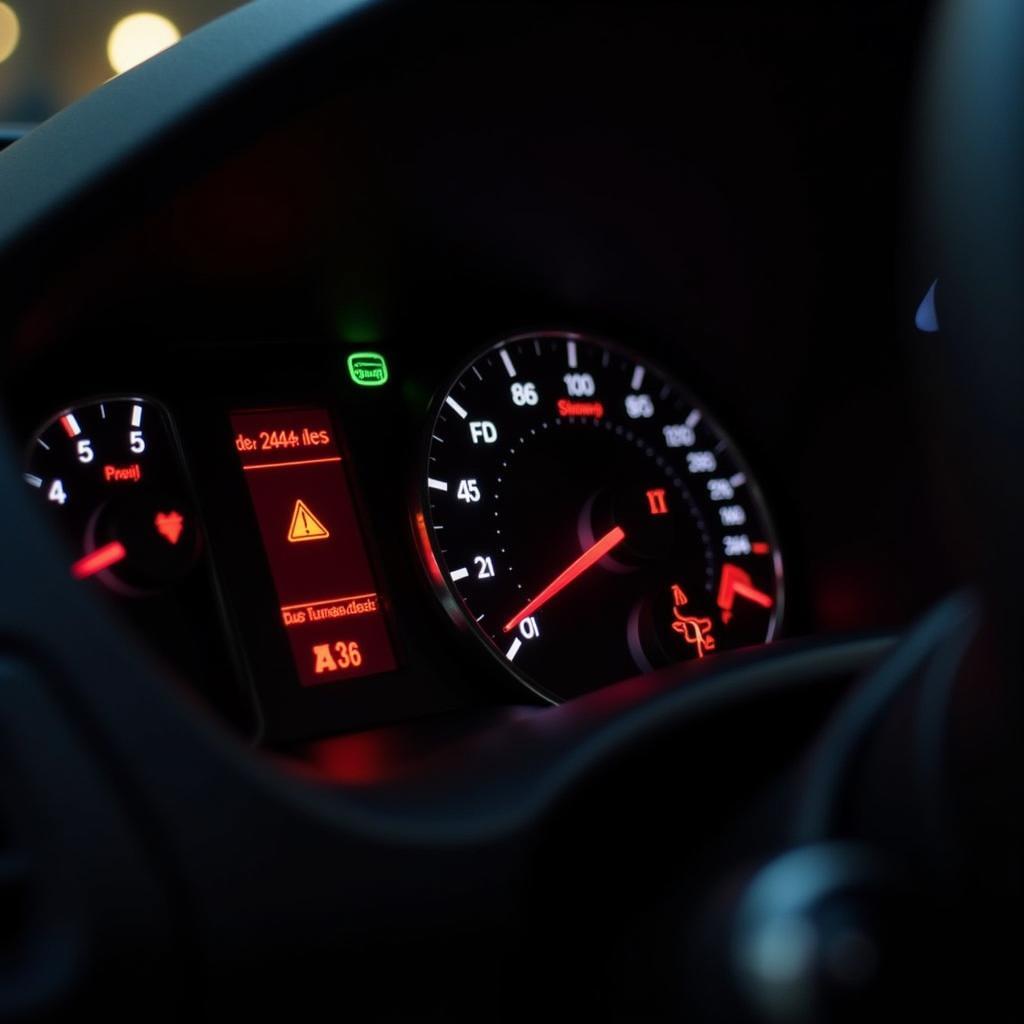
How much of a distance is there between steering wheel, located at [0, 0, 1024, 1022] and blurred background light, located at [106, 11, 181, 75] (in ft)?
4.55

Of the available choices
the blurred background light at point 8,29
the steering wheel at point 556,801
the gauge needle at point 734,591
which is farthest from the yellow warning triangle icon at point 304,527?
the blurred background light at point 8,29

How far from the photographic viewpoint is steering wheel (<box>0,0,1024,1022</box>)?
2.31ft

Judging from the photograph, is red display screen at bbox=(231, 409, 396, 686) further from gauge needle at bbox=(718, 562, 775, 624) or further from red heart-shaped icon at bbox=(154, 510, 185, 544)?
gauge needle at bbox=(718, 562, 775, 624)

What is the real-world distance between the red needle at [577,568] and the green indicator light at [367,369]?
330 mm

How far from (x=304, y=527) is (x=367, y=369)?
9.7 inches

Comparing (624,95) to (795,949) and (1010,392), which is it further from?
(795,949)

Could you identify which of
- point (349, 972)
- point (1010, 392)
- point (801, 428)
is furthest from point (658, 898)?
point (801, 428)

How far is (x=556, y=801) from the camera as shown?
0.94m

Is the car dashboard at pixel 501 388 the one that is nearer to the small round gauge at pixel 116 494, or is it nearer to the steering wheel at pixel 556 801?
the small round gauge at pixel 116 494

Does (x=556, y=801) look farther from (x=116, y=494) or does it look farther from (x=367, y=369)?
(x=367, y=369)

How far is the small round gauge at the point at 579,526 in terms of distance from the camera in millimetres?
1688

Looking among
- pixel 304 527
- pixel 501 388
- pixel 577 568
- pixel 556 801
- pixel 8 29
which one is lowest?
pixel 556 801

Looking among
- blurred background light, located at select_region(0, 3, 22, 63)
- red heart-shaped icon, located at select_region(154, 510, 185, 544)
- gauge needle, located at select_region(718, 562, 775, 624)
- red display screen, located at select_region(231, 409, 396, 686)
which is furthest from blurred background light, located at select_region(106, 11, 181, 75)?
gauge needle, located at select_region(718, 562, 775, 624)

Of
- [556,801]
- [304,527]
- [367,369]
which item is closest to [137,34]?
[367,369]
